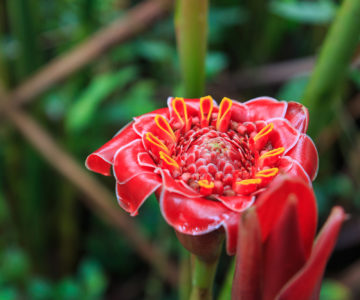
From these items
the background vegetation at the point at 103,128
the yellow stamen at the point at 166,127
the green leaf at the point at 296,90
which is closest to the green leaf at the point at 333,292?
the background vegetation at the point at 103,128

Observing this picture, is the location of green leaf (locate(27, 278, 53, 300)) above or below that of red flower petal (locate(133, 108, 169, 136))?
below

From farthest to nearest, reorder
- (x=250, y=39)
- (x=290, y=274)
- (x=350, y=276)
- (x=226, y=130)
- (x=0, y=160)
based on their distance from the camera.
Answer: (x=250, y=39), (x=0, y=160), (x=350, y=276), (x=226, y=130), (x=290, y=274)

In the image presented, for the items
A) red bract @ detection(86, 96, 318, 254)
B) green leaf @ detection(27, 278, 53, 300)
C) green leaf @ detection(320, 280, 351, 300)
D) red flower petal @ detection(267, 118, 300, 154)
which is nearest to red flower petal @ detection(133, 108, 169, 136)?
red bract @ detection(86, 96, 318, 254)

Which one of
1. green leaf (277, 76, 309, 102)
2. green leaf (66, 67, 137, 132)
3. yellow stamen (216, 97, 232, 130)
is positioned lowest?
green leaf (66, 67, 137, 132)

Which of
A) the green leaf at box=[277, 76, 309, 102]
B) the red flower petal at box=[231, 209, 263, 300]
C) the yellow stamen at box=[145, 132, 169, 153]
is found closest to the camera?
the red flower petal at box=[231, 209, 263, 300]

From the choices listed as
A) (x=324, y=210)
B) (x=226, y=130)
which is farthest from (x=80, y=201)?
(x=226, y=130)

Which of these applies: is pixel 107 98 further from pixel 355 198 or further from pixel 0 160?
pixel 355 198

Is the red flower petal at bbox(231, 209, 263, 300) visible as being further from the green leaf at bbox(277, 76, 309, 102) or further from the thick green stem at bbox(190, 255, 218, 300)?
the green leaf at bbox(277, 76, 309, 102)
